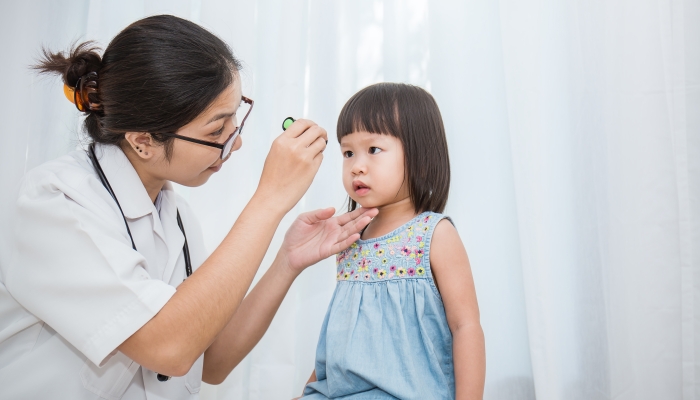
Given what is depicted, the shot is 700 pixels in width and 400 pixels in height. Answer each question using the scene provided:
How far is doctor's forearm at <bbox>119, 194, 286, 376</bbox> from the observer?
86 cm

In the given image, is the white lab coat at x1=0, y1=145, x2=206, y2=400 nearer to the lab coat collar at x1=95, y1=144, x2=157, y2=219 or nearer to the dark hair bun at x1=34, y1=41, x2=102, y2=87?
the lab coat collar at x1=95, y1=144, x2=157, y2=219

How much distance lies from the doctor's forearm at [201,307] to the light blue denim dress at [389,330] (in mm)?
271

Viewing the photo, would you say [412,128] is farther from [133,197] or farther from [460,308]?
[133,197]

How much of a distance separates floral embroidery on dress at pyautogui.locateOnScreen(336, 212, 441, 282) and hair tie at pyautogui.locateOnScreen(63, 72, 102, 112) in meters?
0.67

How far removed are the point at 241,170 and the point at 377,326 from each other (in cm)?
78

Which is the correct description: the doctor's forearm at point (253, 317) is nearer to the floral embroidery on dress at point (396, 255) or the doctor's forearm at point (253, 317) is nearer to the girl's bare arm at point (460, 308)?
the floral embroidery on dress at point (396, 255)

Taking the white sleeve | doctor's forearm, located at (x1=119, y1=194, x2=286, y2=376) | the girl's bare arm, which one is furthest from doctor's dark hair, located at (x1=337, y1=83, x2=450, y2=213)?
the white sleeve

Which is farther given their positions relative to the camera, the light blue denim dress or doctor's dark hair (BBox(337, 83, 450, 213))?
doctor's dark hair (BBox(337, 83, 450, 213))

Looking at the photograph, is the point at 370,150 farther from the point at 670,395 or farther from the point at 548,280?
the point at 670,395

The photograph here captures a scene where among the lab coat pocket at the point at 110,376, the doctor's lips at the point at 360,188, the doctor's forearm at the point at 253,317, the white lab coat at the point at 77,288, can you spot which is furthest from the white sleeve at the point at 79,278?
the doctor's lips at the point at 360,188

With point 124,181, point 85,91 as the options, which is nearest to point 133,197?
point 124,181

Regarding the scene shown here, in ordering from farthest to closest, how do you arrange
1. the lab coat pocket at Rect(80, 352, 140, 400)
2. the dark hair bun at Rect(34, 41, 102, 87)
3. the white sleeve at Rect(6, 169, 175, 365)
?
the dark hair bun at Rect(34, 41, 102, 87)
the lab coat pocket at Rect(80, 352, 140, 400)
the white sleeve at Rect(6, 169, 175, 365)

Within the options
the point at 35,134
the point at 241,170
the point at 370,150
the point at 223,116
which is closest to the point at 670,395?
the point at 370,150

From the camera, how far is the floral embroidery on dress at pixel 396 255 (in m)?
1.09
